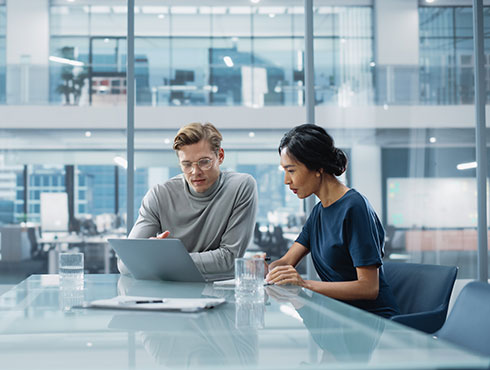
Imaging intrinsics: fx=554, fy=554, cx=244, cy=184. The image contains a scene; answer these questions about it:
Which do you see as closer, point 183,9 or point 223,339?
point 223,339

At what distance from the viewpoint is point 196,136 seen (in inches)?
101

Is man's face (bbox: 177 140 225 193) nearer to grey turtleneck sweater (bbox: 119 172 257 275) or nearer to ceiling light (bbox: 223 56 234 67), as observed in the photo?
grey turtleneck sweater (bbox: 119 172 257 275)

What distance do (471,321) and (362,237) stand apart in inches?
20.9

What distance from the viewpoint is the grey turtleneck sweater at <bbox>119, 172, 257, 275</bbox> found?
2.46 metres

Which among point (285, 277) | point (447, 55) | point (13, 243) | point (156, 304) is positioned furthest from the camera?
point (447, 55)

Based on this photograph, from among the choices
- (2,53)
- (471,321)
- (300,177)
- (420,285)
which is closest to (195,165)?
(300,177)

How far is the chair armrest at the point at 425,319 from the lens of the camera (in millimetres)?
1971

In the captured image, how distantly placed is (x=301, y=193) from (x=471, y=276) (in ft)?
8.55

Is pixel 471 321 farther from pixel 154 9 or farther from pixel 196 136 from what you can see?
pixel 154 9

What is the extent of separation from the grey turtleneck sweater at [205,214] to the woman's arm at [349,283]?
409 mm

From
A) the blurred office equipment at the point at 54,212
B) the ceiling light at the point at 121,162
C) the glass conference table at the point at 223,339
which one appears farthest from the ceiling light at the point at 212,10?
the glass conference table at the point at 223,339

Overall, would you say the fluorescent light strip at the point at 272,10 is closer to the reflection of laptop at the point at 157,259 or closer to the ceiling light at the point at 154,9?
the ceiling light at the point at 154,9

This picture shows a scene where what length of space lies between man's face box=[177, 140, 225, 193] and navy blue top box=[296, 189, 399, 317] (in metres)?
0.57

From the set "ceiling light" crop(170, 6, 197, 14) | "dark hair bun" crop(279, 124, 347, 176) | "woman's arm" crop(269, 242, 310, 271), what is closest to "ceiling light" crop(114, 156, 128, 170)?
"ceiling light" crop(170, 6, 197, 14)
